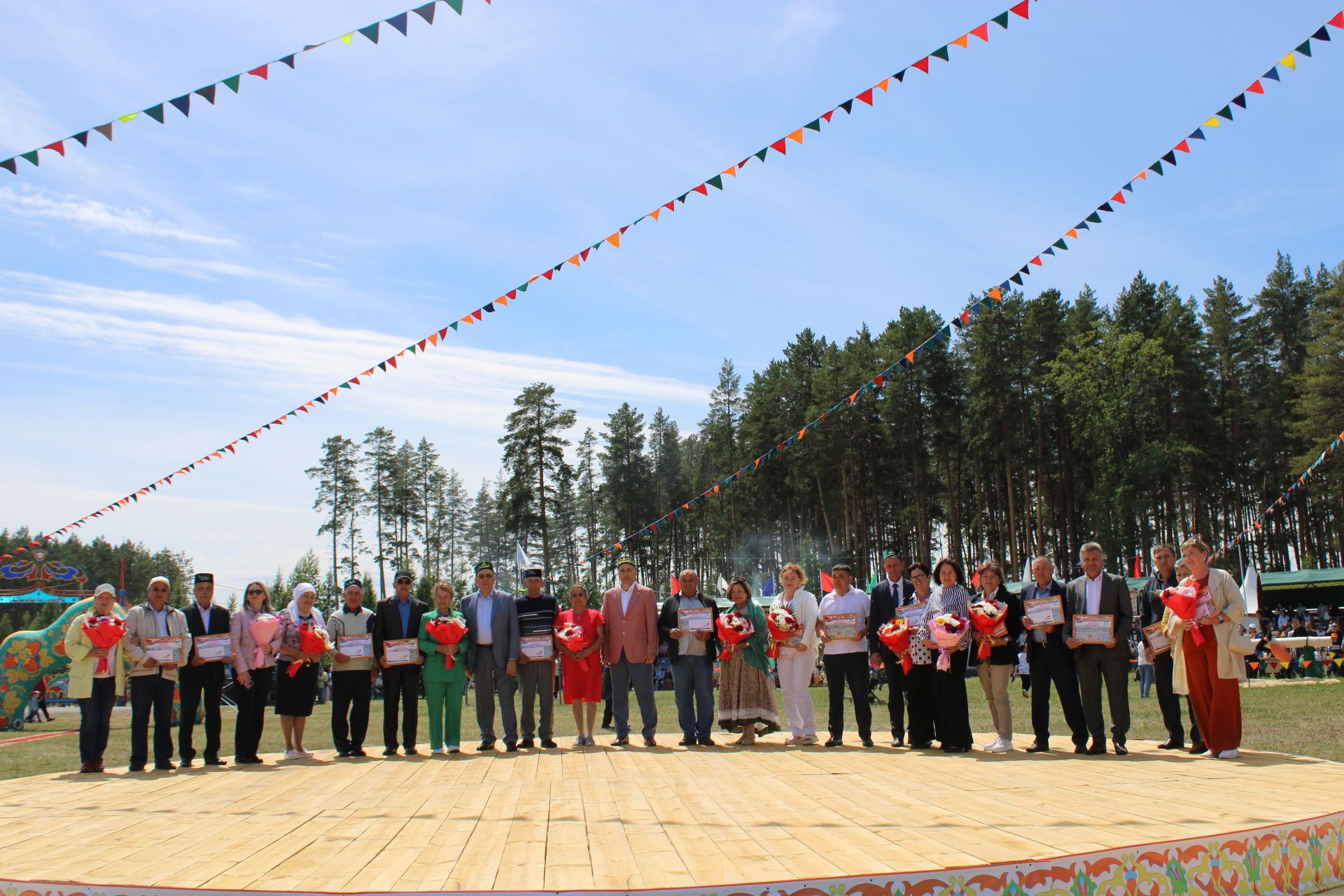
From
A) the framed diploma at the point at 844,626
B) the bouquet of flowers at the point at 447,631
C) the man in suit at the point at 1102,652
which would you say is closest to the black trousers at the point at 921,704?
the framed diploma at the point at 844,626

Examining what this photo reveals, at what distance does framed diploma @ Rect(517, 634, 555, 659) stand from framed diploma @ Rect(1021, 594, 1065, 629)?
466 centimetres

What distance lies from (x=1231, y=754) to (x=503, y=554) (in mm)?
82750

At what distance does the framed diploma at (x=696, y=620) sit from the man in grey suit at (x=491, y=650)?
171 centimetres

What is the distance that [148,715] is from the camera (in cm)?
953

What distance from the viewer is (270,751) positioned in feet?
38.2

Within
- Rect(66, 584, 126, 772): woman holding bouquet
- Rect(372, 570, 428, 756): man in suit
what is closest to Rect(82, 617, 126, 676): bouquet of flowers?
Rect(66, 584, 126, 772): woman holding bouquet

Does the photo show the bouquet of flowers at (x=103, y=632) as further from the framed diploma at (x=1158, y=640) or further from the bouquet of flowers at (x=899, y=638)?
the framed diploma at (x=1158, y=640)

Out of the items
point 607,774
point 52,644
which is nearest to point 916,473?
point 52,644

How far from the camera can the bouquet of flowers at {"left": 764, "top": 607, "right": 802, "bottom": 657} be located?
10352 millimetres

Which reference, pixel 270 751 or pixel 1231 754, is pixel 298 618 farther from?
pixel 1231 754

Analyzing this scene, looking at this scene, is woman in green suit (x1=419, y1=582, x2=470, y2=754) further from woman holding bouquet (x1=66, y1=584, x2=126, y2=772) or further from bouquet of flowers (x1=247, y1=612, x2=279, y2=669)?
woman holding bouquet (x1=66, y1=584, x2=126, y2=772)

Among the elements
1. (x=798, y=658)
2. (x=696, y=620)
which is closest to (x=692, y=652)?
(x=696, y=620)

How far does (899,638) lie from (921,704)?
72cm

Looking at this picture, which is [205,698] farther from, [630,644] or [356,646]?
[630,644]
